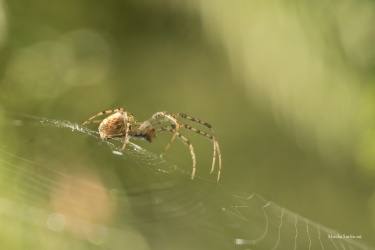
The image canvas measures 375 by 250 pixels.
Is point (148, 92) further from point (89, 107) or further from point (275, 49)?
point (275, 49)

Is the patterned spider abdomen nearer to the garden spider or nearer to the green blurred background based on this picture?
the garden spider

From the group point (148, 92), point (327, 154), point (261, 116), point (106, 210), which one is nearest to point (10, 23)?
point (148, 92)

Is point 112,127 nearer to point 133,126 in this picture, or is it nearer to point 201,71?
point 133,126

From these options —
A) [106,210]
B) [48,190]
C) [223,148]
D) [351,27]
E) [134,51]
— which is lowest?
[223,148]

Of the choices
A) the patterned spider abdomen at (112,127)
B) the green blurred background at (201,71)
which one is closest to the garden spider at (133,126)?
the patterned spider abdomen at (112,127)

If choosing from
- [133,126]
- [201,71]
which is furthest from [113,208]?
[201,71]
